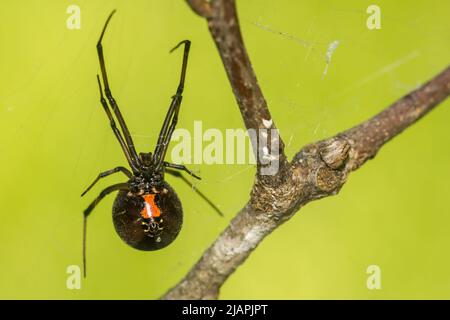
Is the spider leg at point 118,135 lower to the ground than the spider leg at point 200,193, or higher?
higher

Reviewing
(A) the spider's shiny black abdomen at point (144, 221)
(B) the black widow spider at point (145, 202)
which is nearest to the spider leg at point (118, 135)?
(B) the black widow spider at point (145, 202)

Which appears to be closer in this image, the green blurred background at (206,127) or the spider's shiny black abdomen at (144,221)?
the spider's shiny black abdomen at (144,221)

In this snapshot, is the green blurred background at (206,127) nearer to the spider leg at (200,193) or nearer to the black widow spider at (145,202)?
the spider leg at (200,193)

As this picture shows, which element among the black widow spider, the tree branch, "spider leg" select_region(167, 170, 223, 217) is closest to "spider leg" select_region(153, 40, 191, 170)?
the black widow spider

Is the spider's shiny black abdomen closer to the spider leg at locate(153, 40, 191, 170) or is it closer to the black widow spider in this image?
the black widow spider

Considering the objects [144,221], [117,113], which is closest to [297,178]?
[144,221]

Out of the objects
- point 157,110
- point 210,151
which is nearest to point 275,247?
point 210,151

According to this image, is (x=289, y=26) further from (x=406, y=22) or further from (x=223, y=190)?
(x=223, y=190)
